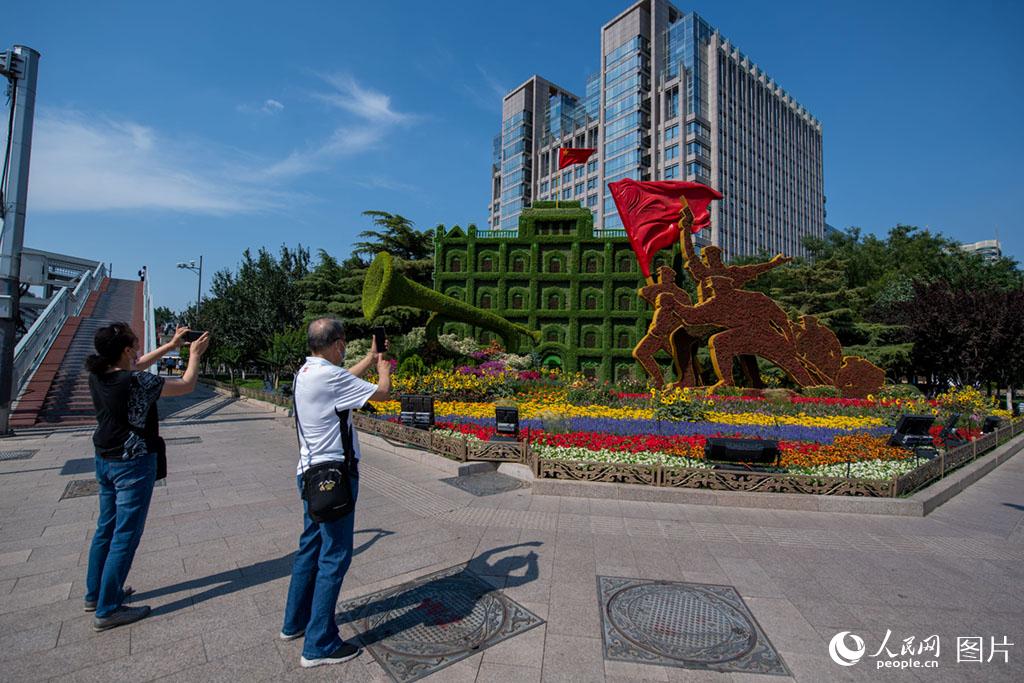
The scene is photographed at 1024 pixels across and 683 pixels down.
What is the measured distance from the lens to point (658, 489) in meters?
7.48

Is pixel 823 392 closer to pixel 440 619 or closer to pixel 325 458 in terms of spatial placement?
pixel 440 619

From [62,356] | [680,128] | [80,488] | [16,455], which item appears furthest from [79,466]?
[680,128]

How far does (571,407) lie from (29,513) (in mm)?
12209

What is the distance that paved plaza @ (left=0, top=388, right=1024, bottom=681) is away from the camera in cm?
328

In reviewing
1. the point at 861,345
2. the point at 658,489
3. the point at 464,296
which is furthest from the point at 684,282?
the point at 658,489

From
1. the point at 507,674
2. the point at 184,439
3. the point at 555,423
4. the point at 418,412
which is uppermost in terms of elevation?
the point at 418,412

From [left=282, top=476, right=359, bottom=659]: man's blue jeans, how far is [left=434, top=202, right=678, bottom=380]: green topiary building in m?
29.6

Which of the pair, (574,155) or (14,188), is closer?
(14,188)

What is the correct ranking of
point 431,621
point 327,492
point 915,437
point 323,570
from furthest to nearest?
1. point 915,437
2. point 431,621
3. point 323,570
4. point 327,492

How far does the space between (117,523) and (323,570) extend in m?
1.84

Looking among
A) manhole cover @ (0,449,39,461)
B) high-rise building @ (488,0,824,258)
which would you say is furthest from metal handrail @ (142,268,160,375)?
high-rise building @ (488,0,824,258)

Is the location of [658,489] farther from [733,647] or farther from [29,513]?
[29,513]

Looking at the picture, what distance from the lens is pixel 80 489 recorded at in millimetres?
7543

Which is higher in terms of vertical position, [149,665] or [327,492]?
[327,492]
